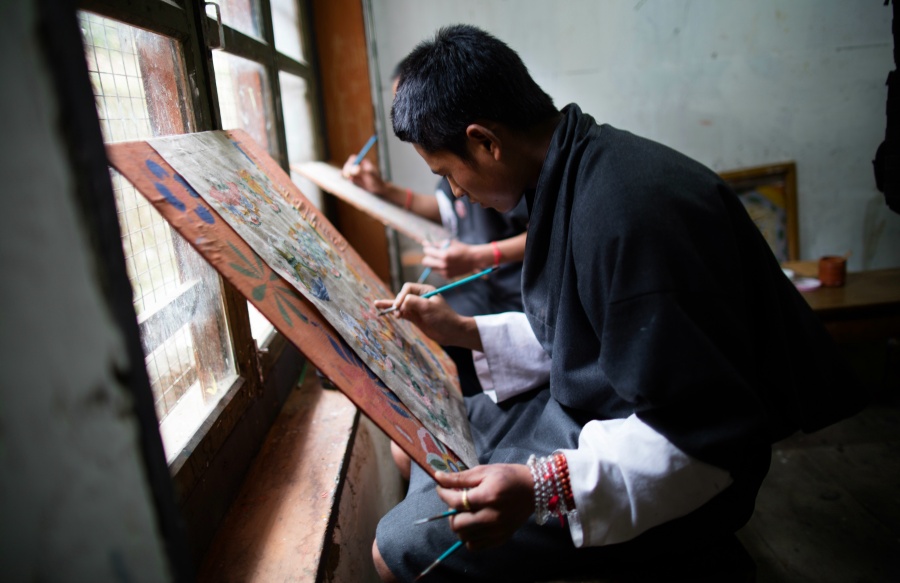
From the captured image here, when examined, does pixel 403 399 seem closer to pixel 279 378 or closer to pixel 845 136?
pixel 279 378

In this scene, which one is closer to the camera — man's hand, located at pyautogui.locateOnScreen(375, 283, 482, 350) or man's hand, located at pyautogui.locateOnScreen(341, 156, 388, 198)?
man's hand, located at pyautogui.locateOnScreen(375, 283, 482, 350)

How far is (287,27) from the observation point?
246 cm

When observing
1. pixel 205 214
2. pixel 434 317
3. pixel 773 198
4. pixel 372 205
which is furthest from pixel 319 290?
pixel 773 198

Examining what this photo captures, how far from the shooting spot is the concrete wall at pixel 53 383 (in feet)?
1.36

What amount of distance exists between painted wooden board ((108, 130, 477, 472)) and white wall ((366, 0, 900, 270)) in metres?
2.14

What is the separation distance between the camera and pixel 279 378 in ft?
5.53

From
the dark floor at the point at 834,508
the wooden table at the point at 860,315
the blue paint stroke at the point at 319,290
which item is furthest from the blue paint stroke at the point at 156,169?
the wooden table at the point at 860,315

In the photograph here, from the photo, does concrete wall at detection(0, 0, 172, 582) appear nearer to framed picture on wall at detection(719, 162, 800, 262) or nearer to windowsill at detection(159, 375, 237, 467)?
windowsill at detection(159, 375, 237, 467)

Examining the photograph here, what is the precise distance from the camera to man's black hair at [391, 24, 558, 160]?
1.04 m

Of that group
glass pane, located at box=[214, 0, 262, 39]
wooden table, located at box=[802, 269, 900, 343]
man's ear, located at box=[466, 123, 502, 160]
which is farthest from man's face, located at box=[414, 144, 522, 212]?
wooden table, located at box=[802, 269, 900, 343]

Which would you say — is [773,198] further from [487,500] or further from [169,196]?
[169,196]

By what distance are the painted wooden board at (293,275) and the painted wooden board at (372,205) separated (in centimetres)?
103

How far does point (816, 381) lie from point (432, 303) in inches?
31.6

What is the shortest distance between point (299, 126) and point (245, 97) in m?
0.92
